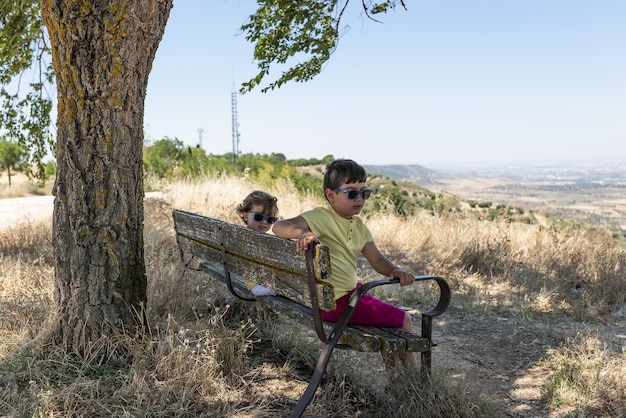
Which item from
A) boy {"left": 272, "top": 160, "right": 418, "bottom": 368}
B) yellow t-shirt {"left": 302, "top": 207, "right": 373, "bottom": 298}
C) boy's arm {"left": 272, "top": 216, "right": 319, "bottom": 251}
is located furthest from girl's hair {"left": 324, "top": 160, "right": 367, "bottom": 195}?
boy's arm {"left": 272, "top": 216, "right": 319, "bottom": 251}

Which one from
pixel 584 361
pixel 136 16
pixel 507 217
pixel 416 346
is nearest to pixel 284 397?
pixel 416 346

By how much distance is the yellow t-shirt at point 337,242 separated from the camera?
11.0 feet

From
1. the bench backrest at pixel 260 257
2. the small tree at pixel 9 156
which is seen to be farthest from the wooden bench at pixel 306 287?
the small tree at pixel 9 156

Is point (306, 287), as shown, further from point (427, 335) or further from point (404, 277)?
point (427, 335)

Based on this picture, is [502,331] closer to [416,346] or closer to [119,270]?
[416,346]

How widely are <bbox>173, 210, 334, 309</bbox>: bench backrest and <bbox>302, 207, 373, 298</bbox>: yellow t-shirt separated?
0.27m

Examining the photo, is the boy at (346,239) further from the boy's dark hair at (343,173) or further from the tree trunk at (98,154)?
the tree trunk at (98,154)

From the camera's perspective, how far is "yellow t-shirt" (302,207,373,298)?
132 inches

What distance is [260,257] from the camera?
131 inches

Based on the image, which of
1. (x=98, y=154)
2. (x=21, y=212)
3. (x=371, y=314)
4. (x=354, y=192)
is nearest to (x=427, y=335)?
(x=371, y=314)

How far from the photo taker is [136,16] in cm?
351

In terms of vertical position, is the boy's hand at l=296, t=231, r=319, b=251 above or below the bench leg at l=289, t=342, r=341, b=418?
above

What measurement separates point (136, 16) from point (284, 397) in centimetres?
251

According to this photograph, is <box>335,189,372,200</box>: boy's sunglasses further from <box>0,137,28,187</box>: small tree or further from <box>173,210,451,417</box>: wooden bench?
<box>0,137,28,187</box>: small tree
